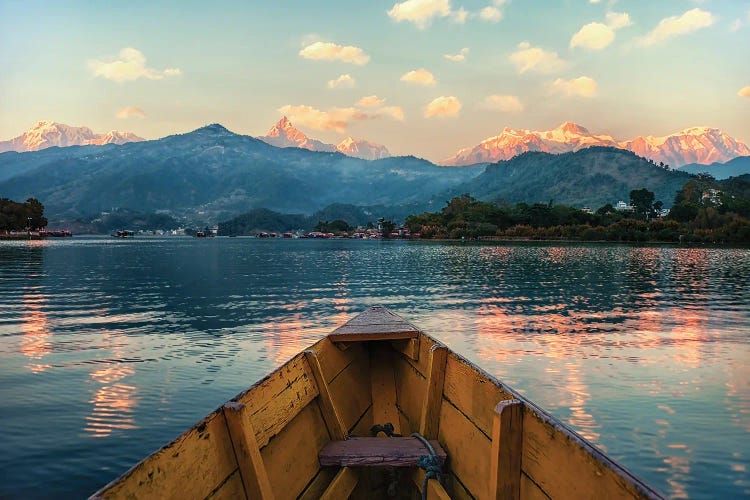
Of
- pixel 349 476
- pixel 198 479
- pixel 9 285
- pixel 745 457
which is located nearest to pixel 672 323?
pixel 745 457

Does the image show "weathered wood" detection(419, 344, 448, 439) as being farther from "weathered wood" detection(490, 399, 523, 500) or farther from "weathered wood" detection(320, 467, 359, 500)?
"weathered wood" detection(490, 399, 523, 500)

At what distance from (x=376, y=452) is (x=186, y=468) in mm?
3265

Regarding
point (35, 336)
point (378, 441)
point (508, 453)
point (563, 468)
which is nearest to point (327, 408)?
point (378, 441)

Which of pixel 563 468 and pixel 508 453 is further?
pixel 508 453

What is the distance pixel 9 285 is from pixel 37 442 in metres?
44.7

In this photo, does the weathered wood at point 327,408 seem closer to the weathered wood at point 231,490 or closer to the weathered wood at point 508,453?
the weathered wood at point 231,490

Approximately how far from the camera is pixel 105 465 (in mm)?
10859

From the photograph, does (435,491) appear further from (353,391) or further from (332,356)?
(353,391)

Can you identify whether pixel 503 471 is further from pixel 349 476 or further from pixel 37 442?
pixel 37 442

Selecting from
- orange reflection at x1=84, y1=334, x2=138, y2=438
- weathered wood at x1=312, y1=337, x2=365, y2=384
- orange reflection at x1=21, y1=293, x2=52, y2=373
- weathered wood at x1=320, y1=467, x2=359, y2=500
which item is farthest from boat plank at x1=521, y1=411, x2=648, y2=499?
orange reflection at x1=21, y1=293, x2=52, y2=373

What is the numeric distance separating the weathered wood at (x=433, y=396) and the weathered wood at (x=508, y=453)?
8.50 ft

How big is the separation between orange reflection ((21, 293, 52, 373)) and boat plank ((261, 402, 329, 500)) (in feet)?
49.0

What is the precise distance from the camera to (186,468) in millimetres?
4988

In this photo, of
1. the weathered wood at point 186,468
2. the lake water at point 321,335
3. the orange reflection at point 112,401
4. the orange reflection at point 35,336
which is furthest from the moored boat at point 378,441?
the orange reflection at point 35,336
